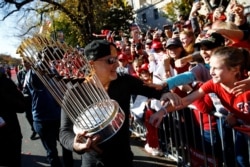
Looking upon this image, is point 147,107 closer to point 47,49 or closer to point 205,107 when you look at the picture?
point 205,107

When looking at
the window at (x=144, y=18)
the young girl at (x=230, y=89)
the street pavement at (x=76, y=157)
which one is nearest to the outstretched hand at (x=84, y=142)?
the young girl at (x=230, y=89)

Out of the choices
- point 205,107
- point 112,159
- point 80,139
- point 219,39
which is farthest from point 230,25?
point 80,139

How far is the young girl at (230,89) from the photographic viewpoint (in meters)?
3.06

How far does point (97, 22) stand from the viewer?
2909 cm

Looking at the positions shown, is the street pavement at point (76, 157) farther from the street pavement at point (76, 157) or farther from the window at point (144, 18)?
Result: the window at point (144, 18)

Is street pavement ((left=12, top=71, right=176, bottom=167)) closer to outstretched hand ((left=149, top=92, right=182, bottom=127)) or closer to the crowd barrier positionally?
the crowd barrier

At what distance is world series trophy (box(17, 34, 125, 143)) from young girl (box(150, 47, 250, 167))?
1.02 metres

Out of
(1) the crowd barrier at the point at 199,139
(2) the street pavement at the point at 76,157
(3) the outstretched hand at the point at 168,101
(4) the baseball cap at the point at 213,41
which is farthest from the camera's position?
(2) the street pavement at the point at 76,157

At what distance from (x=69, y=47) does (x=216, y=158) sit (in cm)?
223

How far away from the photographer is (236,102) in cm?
317

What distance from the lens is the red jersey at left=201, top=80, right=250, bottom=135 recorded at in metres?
3.11

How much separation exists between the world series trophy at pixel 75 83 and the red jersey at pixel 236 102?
4.38ft

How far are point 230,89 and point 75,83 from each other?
1647mm

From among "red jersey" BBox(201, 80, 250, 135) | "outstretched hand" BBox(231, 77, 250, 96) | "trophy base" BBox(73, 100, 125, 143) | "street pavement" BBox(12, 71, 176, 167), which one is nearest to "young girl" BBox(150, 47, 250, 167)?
"red jersey" BBox(201, 80, 250, 135)
